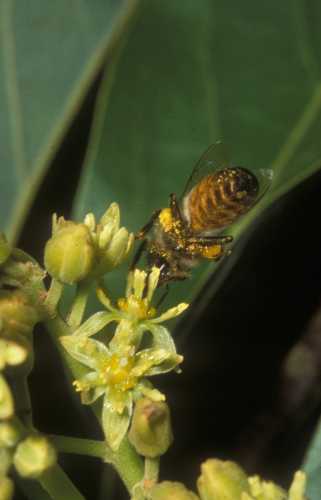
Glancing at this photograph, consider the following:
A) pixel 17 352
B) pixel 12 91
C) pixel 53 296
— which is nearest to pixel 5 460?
pixel 17 352

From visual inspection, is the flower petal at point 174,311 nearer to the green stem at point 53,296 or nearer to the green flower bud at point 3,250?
the green stem at point 53,296

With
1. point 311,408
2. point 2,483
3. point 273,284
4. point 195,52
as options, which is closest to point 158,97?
point 195,52

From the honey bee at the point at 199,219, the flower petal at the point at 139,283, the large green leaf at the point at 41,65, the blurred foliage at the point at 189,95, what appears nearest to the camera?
the flower petal at the point at 139,283

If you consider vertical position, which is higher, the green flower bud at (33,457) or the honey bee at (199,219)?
the honey bee at (199,219)

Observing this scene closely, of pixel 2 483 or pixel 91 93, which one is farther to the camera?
pixel 91 93

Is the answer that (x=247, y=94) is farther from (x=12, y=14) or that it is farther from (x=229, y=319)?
(x=12, y=14)

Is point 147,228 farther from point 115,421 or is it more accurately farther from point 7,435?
point 7,435

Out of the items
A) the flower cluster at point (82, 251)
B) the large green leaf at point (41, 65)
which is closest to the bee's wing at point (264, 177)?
the flower cluster at point (82, 251)
